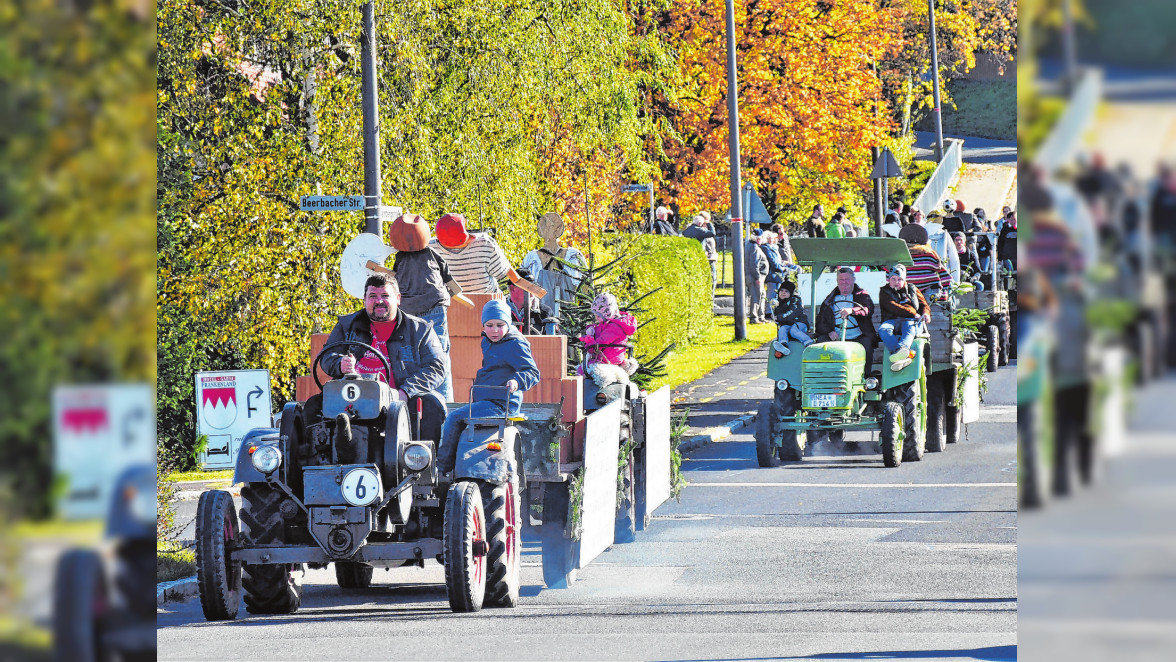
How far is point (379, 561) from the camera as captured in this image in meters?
9.63

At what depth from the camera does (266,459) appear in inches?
369

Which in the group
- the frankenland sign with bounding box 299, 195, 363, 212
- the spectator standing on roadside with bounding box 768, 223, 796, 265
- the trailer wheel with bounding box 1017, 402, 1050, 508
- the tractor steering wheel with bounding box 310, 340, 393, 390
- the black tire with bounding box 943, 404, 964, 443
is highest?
the spectator standing on roadside with bounding box 768, 223, 796, 265

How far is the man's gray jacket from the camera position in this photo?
10141mm

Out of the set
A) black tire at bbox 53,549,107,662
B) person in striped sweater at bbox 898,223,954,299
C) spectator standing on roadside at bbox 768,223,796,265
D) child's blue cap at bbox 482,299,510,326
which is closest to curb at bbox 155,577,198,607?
child's blue cap at bbox 482,299,510,326

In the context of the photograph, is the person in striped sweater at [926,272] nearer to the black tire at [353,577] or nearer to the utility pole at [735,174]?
the utility pole at [735,174]

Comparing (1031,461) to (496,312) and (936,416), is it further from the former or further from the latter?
(936,416)

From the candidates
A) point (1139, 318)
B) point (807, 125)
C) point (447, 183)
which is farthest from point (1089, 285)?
point (807, 125)

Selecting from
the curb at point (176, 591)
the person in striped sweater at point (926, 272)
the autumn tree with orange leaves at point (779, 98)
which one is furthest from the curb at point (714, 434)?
the autumn tree with orange leaves at point (779, 98)

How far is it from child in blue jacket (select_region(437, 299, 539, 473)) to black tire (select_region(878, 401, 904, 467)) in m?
6.47

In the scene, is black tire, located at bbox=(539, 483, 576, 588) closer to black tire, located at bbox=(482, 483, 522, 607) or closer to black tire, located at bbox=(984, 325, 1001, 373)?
black tire, located at bbox=(482, 483, 522, 607)

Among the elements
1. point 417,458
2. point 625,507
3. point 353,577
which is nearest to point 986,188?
point 625,507

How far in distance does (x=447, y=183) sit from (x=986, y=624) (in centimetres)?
1175

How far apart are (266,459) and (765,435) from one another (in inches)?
322

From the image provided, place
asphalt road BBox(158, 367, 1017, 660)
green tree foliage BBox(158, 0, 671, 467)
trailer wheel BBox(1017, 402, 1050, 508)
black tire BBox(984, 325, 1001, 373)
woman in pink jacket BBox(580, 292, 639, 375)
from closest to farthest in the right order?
trailer wheel BBox(1017, 402, 1050, 508)
asphalt road BBox(158, 367, 1017, 660)
woman in pink jacket BBox(580, 292, 639, 375)
green tree foliage BBox(158, 0, 671, 467)
black tire BBox(984, 325, 1001, 373)
